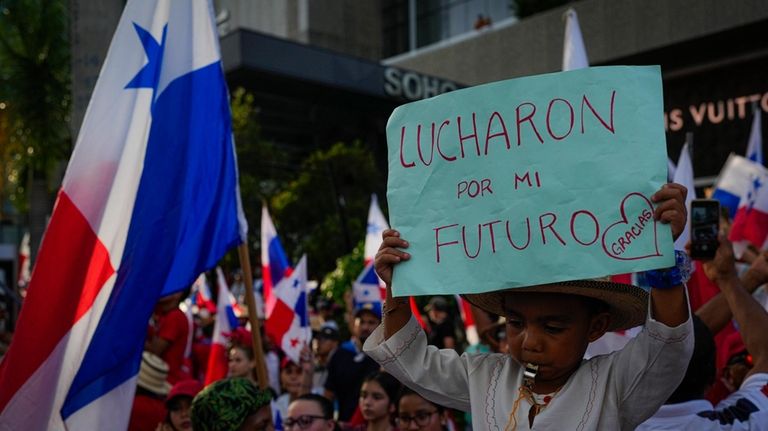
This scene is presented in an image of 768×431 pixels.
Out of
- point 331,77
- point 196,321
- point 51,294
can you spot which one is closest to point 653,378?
point 51,294

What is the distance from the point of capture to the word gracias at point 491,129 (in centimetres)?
207

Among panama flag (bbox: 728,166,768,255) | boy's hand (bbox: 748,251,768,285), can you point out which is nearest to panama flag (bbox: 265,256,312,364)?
panama flag (bbox: 728,166,768,255)

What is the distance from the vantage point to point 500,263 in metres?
2.08

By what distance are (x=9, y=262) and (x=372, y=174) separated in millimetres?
9783

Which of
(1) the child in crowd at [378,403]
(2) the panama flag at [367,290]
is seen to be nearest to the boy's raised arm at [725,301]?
(1) the child in crowd at [378,403]

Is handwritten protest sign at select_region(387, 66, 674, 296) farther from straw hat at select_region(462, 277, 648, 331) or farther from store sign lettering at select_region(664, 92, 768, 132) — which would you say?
store sign lettering at select_region(664, 92, 768, 132)

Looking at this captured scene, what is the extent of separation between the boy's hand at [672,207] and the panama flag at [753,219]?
3.95 metres

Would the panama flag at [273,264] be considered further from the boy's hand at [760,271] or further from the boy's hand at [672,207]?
the boy's hand at [672,207]

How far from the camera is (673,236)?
1917mm

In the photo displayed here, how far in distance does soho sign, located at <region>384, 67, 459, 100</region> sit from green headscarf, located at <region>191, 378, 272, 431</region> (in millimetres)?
25288

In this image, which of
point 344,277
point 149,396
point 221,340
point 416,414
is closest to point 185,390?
point 149,396

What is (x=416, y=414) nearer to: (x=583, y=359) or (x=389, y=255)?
(x=583, y=359)

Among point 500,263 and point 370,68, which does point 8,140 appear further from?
point 500,263

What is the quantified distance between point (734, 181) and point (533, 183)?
201 inches
